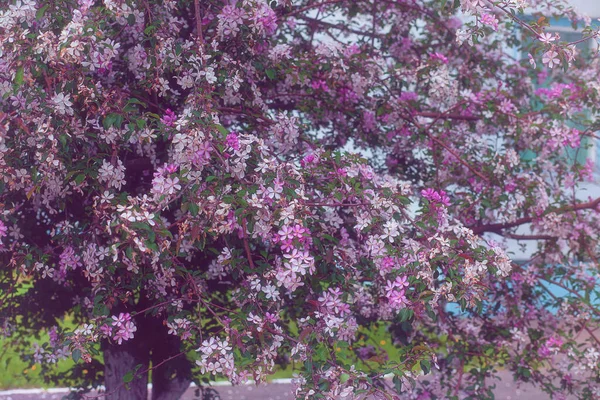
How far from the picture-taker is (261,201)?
2158 mm

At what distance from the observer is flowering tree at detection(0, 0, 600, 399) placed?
2.21 metres

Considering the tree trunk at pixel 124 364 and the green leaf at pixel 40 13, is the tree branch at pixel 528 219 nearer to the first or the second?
the tree trunk at pixel 124 364

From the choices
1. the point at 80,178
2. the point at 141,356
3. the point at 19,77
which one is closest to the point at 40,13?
the point at 19,77

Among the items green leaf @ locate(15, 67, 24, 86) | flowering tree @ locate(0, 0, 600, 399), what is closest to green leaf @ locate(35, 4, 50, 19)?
flowering tree @ locate(0, 0, 600, 399)

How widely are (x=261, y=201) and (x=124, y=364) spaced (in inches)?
57.3

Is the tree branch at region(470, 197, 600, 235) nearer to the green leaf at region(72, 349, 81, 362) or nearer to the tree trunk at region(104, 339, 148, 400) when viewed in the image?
the tree trunk at region(104, 339, 148, 400)

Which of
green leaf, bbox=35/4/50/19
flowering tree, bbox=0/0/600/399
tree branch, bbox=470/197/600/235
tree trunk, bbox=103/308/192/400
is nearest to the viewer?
flowering tree, bbox=0/0/600/399

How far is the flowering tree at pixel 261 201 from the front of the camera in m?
2.21

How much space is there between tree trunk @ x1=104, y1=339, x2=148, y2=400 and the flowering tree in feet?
0.05

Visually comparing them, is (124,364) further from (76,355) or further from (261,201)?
(261,201)

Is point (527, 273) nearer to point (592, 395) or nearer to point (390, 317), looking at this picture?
point (592, 395)

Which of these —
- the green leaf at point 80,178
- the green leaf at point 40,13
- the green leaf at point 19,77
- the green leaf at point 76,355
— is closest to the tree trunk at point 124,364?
the green leaf at point 76,355

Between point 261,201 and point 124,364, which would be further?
point 124,364

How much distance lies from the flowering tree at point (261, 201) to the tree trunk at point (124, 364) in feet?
0.05
